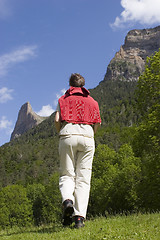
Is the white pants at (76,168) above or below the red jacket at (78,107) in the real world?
below

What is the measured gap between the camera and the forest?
16547 millimetres

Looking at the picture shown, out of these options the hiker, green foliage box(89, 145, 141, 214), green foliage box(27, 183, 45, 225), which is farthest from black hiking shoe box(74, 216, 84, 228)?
green foliage box(27, 183, 45, 225)

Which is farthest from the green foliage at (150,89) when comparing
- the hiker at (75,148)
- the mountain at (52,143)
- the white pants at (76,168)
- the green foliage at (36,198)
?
the mountain at (52,143)

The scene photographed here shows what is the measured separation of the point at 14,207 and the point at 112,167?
120ft

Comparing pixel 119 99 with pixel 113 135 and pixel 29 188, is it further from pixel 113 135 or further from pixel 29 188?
pixel 29 188

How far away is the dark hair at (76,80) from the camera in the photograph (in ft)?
17.3

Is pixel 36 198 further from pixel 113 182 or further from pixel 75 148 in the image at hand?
pixel 75 148

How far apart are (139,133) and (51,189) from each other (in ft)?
147

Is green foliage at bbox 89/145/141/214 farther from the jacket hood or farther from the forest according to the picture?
the jacket hood

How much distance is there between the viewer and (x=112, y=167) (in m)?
42.5

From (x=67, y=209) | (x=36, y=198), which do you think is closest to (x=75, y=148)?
(x=67, y=209)

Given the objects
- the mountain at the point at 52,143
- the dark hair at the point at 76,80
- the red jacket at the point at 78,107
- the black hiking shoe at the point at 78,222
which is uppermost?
the mountain at the point at 52,143

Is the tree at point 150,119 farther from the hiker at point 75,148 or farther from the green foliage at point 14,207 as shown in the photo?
the green foliage at point 14,207

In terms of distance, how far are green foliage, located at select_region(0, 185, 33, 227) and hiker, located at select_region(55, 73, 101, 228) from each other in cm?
6413
